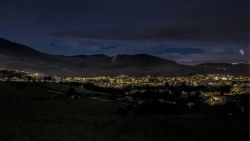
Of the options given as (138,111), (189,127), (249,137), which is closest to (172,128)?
(189,127)

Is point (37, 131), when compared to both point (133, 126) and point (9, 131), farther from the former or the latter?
point (133, 126)

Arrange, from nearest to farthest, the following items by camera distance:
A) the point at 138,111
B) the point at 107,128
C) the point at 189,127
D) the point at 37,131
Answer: the point at 37,131
the point at 107,128
the point at 189,127
the point at 138,111

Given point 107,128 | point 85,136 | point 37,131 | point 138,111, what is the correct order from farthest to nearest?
1. point 138,111
2. point 107,128
3. point 37,131
4. point 85,136

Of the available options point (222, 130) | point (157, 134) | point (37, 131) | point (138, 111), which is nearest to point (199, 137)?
point (157, 134)

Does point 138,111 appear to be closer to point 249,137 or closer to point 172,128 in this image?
point 172,128

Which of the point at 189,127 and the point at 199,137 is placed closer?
the point at 199,137

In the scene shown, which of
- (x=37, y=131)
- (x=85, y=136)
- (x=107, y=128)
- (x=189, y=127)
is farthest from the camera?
(x=189, y=127)

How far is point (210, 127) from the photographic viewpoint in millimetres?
27219

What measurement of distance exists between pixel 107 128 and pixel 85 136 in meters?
3.76

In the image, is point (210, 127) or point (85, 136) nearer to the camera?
point (85, 136)

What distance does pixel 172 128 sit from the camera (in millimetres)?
25734

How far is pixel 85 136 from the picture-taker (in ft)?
70.4

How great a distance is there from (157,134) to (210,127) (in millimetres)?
5967

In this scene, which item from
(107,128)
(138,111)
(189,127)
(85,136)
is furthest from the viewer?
(138,111)
